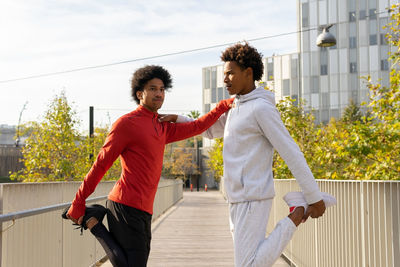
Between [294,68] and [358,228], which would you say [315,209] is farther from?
[294,68]

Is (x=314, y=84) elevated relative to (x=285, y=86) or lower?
lower

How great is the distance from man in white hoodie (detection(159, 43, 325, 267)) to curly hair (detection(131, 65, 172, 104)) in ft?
2.98

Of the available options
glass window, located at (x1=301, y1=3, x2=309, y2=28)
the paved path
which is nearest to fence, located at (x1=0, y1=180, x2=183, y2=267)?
the paved path

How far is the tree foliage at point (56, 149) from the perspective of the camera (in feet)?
59.7

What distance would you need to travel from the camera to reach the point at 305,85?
6338 cm

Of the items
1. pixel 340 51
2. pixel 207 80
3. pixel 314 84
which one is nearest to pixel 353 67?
pixel 340 51

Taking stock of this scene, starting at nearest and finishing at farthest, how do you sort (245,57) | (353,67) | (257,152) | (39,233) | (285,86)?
(257,152) → (245,57) → (39,233) → (353,67) → (285,86)

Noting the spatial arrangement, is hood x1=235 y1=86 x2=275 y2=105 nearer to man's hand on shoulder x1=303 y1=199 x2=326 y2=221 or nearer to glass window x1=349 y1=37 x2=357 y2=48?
man's hand on shoulder x1=303 y1=199 x2=326 y2=221

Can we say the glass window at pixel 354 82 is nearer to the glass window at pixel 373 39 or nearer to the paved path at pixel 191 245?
the glass window at pixel 373 39

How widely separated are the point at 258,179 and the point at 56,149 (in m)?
16.2

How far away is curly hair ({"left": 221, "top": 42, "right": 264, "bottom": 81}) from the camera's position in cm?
344

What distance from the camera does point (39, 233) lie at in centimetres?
517

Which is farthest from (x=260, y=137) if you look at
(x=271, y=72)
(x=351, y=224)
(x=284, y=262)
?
(x=271, y=72)

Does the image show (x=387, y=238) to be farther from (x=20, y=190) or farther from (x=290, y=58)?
(x=290, y=58)
